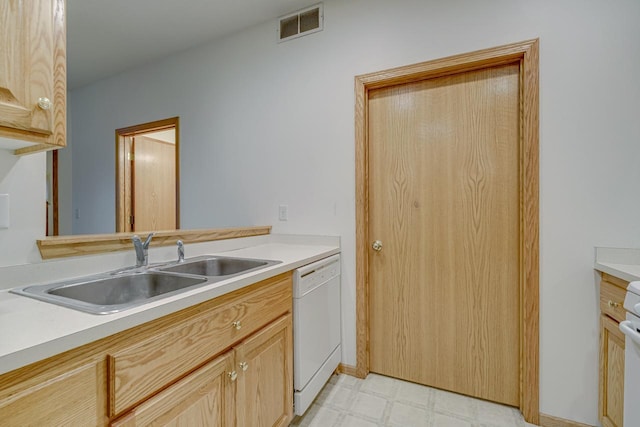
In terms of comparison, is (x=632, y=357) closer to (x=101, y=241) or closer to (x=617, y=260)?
(x=617, y=260)

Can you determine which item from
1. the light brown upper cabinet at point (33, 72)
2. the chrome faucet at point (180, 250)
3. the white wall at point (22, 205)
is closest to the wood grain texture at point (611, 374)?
the chrome faucet at point (180, 250)

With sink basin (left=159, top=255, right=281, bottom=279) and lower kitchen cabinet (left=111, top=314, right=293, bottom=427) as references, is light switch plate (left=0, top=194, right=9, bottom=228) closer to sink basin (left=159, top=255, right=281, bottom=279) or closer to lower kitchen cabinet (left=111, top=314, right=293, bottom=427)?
sink basin (left=159, top=255, right=281, bottom=279)

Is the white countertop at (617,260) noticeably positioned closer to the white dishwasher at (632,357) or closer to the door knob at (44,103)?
the white dishwasher at (632,357)

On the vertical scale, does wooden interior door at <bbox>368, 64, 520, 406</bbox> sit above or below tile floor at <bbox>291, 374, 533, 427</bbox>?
above

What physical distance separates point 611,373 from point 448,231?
0.96 metres

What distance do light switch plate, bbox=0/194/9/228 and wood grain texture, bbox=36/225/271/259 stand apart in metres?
0.11

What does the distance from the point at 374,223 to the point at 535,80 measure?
1189 millimetres

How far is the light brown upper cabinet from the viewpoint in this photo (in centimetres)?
79

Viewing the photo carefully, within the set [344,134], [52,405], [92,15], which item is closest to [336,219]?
[344,134]

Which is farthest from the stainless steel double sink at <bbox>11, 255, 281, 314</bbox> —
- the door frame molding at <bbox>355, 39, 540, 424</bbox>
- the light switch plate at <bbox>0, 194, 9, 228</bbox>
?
the door frame molding at <bbox>355, 39, 540, 424</bbox>

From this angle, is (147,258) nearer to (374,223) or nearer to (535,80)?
(374,223)

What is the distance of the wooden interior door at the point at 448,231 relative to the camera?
1755 millimetres

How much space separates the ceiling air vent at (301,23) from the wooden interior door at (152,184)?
2150 mm

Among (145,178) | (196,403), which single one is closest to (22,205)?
(196,403)
